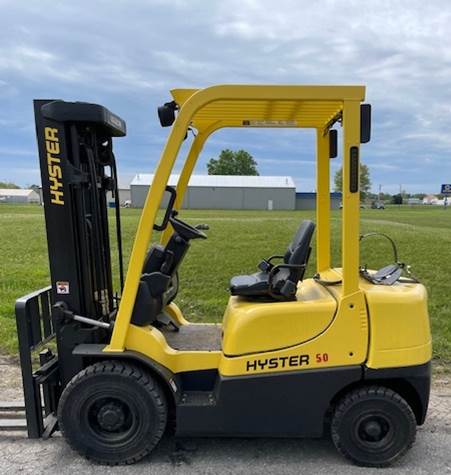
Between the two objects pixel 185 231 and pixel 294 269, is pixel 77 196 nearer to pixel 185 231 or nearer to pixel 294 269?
pixel 185 231

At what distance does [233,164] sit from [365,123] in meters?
76.3

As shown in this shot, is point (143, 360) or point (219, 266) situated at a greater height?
point (143, 360)

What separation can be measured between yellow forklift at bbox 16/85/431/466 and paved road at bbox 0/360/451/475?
0.11m

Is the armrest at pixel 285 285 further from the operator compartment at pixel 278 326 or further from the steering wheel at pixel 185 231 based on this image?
the steering wheel at pixel 185 231

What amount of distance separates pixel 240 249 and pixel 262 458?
10367 millimetres

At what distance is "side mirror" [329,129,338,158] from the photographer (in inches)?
151

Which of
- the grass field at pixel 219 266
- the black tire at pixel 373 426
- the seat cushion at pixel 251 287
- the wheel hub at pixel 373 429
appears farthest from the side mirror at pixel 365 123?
the grass field at pixel 219 266

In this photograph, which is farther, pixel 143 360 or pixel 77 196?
pixel 77 196

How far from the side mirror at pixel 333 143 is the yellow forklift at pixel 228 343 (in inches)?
14.3

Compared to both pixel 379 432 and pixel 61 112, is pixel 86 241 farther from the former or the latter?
pixel 379 432

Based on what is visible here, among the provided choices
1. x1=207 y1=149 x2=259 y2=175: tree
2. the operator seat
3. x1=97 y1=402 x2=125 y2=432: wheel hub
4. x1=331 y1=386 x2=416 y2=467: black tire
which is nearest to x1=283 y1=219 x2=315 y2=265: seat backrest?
the operator seat

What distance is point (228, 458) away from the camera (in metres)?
3.27

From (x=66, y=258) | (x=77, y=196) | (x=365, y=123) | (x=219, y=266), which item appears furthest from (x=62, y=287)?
(x=219, y=266)

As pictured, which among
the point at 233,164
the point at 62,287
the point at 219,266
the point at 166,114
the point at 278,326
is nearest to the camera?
the point at 278,326
